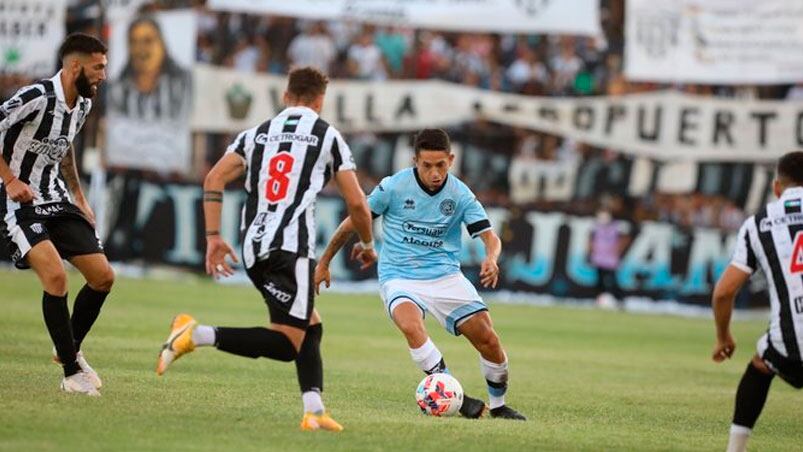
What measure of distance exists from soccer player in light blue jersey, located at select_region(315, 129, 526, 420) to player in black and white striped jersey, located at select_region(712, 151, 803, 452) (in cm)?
252

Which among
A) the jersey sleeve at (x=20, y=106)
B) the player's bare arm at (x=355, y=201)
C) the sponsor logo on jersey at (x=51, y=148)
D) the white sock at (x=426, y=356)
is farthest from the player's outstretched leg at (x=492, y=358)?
the jersey sleeve at (x=20, y=106)

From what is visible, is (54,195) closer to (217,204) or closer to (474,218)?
(217,204)

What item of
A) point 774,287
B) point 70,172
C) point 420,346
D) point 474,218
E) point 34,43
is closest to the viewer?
point 774,287

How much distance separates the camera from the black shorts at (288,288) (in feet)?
30.8

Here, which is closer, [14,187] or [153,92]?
[14,187]

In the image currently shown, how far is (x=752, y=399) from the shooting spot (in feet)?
30.2

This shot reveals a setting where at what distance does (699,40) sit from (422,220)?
17152 millimetres

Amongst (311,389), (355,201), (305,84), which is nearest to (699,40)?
(305,84)

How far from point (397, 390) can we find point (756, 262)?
4796 mm

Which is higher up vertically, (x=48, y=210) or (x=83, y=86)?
(x=83, y=86)

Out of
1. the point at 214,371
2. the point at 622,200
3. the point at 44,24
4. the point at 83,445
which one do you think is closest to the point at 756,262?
the point at 83,445

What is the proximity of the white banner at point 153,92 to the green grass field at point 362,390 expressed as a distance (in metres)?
5.21

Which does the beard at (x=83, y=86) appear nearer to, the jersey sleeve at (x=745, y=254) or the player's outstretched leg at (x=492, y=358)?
the player's outstretched leg at (x=492, y=358)

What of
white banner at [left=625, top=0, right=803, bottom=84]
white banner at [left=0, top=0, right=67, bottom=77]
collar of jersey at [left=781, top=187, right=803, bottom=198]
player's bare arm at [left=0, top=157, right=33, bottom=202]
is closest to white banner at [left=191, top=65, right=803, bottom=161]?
white banner at [left=625, top=0, right=803, bottom=84]
